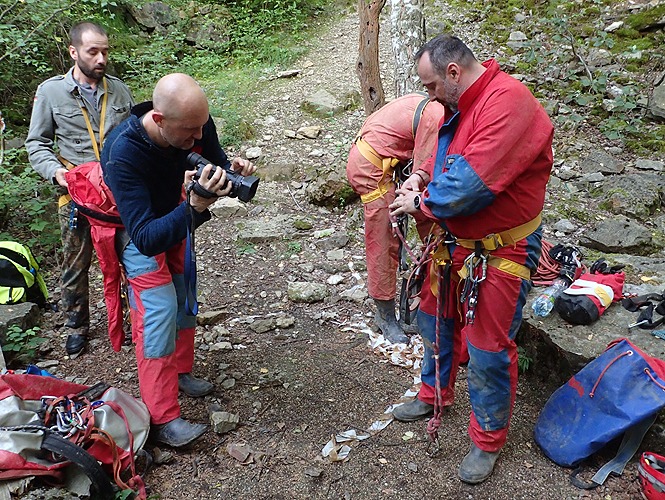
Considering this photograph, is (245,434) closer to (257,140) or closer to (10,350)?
(10,350)

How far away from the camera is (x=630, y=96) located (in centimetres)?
771

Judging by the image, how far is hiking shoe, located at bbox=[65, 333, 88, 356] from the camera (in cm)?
410

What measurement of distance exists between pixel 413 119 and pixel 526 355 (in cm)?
180

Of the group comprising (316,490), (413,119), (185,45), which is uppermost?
(185,45)

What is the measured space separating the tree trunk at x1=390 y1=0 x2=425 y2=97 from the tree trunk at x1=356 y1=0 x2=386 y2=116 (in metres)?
0.26

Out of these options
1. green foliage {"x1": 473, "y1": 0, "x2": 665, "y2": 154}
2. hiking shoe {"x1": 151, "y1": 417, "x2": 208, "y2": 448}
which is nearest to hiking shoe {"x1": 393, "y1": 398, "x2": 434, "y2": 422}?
hiking shoe {"x1": 151, "y1": 417, "x2": 208, "y2": 448}

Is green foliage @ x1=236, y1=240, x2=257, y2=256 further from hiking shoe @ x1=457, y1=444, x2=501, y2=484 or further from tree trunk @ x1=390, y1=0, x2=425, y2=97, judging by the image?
hiking shoe @ x1=457, y1=444, x2=501, y2=484

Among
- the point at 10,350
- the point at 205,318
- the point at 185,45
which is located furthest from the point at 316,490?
the point at 185,45

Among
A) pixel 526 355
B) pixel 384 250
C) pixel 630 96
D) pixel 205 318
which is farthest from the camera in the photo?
pixel 630 96

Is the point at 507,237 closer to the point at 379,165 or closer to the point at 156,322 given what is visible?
the point at 379,165

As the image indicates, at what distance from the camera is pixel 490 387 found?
267cm

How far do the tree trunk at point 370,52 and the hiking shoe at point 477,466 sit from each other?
4369 mm

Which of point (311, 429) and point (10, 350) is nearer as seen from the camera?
point (311, 429)

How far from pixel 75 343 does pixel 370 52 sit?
14.0ft
